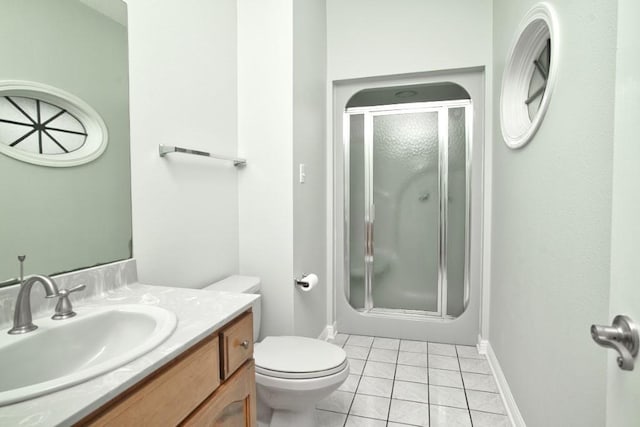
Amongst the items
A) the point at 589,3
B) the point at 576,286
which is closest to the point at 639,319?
the point at 576,286

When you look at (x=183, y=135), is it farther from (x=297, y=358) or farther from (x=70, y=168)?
(x=297, y=358)

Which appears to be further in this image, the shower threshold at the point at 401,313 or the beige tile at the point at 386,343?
the shower threshold at the point at 401,313

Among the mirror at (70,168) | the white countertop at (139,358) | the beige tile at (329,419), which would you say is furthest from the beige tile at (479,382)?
the mirror at (70,168)

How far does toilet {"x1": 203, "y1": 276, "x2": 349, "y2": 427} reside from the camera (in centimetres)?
138

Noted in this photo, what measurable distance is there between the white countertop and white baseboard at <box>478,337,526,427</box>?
146 cm

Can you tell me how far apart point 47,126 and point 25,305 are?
0.52 meters

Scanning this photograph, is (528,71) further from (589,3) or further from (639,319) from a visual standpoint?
(639,319)

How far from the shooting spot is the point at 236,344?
1.00m

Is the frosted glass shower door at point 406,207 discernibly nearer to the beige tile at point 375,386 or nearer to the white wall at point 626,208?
the beige tile at point 375,386

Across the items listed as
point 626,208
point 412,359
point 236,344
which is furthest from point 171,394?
point 412,359

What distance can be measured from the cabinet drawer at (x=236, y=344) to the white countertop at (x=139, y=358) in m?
0.05

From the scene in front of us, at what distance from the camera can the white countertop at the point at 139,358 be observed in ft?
1.68

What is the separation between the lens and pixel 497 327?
212 centimetres

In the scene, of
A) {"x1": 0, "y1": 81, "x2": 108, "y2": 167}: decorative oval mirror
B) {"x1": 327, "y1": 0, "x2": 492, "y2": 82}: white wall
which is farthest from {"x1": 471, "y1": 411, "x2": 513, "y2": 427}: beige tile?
{"x1": 327, "y1": 0, "x2": 492, "y2": 82}: white wall
